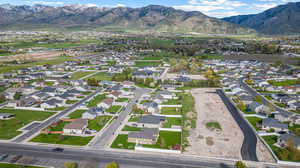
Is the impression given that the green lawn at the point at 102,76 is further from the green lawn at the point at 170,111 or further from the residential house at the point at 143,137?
the residential house at the point at 143,137

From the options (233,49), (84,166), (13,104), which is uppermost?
(233,49)

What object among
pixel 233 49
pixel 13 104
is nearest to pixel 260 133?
pixel 13 104

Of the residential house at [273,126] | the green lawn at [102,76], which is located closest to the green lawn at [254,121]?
the residential house at [273,126]

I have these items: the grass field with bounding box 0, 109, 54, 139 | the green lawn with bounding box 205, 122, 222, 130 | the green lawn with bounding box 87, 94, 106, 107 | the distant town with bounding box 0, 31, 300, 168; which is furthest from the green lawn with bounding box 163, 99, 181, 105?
the grass field with bounding box 0, 109, 54, 139

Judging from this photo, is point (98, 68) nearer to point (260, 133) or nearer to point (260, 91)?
point (260, 91)

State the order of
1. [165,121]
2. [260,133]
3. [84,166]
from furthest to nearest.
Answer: [165,121]
[260,133]
[84,166]
